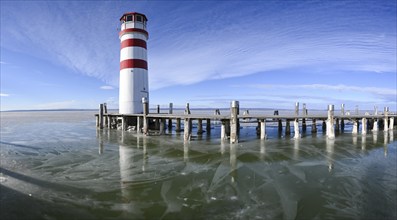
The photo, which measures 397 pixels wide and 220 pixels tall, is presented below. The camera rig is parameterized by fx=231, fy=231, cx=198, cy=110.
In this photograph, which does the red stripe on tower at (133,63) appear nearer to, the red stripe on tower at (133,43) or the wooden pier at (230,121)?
the red stripe on tower at (133,43)

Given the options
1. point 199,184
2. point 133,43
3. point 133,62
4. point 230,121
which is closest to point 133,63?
point 133,62

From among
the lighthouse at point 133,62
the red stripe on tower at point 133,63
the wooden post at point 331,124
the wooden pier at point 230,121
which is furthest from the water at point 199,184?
the red stripe on tower at point 133,63

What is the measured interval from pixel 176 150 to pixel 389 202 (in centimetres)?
906

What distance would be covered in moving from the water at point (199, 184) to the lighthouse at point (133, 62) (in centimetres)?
869

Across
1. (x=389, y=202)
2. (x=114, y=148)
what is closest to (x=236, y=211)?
(x=389, y=202)

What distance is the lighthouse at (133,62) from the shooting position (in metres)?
19.8

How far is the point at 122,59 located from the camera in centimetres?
2023

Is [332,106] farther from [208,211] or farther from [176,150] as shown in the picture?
[208,211]

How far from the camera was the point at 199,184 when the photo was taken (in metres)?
7.06

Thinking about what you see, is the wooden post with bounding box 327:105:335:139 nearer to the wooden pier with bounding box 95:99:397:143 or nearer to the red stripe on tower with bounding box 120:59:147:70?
the wooden pier with bounding box 95:99:397:143

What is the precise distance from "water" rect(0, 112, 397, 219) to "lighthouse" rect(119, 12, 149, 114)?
28.5 ft

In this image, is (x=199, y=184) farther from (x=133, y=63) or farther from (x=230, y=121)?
(x=133, y=63)

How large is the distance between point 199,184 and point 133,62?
1515 centimetres

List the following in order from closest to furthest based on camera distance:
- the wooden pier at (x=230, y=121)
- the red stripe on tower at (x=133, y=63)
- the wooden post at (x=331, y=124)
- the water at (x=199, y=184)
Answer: the water at (x=199, y=184), the wooden pier at (x=230, y=121), the wooden post at (x=331, y=124), the red stripe on tower at (x=133, y=63)
